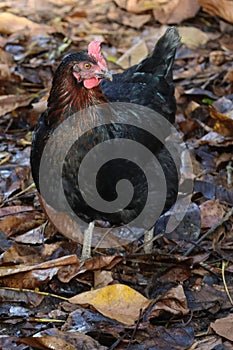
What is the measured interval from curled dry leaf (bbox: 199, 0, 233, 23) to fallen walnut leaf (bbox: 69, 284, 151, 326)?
3.91 metres

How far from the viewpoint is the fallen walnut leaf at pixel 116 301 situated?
11.0ft

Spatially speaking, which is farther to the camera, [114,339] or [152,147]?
[152,147]

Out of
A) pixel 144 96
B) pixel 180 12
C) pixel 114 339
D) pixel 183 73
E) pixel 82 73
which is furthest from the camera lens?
pixel 180 12

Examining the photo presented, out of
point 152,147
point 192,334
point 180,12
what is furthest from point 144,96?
point 180,12

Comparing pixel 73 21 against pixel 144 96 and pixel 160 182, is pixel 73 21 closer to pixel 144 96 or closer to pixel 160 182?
pixel 144 96

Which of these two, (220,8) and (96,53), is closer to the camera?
(96,53)

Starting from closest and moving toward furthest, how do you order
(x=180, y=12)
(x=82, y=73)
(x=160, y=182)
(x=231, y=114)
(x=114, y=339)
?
(x=114, y=339) < (x=82, y=73) < (x=160, y=182) < (x=231, y=114) < (x=180, y=12)

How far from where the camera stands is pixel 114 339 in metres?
3.19

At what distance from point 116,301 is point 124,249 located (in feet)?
2.63

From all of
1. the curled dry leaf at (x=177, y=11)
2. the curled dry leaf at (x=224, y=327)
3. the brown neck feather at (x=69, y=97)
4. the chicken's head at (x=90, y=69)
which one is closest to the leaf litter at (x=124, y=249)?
the curled dry leaf at (x=224, y=327)

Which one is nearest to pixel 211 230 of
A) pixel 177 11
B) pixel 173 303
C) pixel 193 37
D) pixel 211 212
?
pixel 211 212

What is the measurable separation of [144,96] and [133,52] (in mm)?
1912

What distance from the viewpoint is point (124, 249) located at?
4219mm

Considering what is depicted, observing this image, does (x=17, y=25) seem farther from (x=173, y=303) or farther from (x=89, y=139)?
(x=173, y=303)
